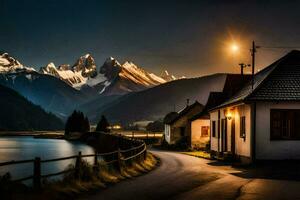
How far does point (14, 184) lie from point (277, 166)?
18.6 meters

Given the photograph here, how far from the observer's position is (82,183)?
21094 millimetres

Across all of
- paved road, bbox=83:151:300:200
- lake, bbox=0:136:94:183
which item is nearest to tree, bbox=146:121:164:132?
lake, bbox=0:136:94:183

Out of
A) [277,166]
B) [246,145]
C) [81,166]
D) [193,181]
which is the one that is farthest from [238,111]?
[81,166]

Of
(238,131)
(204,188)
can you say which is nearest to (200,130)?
(238,131)

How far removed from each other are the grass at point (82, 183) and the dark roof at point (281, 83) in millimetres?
10105

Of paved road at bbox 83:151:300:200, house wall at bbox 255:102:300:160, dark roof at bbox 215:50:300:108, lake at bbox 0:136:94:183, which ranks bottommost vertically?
lake at bbox 0:136:94:183

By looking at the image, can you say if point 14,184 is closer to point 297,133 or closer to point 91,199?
point 91,199

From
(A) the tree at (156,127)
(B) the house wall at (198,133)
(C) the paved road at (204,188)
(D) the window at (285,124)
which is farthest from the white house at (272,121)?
(A) the tree at (156,127)

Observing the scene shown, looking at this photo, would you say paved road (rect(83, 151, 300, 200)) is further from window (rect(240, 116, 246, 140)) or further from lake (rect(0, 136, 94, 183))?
lake (rect(0, 136, 94, 183))

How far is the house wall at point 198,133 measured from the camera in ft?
229

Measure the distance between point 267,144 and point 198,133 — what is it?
37.4 meters

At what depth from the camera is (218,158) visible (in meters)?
42.1

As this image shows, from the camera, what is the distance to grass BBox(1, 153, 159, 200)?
17.6 m

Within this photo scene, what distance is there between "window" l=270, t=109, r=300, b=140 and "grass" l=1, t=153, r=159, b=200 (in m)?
9.83
